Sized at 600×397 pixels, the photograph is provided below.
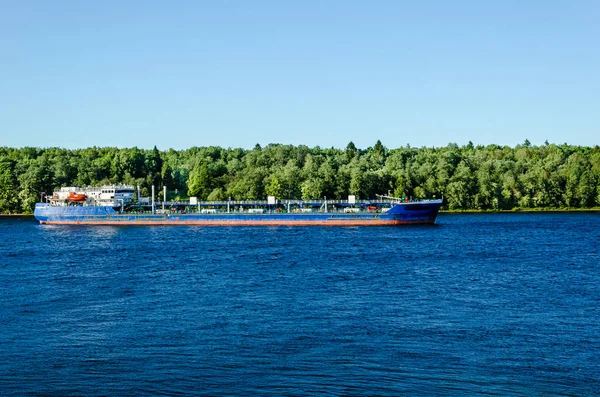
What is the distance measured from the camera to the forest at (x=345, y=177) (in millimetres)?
139875

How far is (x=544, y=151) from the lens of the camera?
556ft

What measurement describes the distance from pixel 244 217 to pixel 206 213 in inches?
282

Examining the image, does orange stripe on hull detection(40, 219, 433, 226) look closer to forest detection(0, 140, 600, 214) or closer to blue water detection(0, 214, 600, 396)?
forest detection(0, 140, 600, 214)

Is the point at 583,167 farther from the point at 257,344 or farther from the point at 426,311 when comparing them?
the point at 257,344

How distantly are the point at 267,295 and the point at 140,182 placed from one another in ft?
386

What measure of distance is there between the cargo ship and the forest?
20.1 m

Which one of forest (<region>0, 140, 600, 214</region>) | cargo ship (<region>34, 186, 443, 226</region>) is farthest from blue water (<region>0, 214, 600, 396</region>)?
forest (<region>0, 140, 600, 214</region>)

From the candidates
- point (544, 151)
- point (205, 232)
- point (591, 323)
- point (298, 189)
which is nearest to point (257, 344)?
point (591, 323)

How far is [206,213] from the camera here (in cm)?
11062

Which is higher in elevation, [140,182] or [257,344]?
[140,182]

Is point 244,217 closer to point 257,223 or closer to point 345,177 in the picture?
point 257,223

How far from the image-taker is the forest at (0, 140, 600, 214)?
139875 mm

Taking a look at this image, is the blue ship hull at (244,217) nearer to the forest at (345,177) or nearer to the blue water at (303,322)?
the forest at (345,177)

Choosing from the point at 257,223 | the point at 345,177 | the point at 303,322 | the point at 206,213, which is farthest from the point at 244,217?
the point at 303,322
